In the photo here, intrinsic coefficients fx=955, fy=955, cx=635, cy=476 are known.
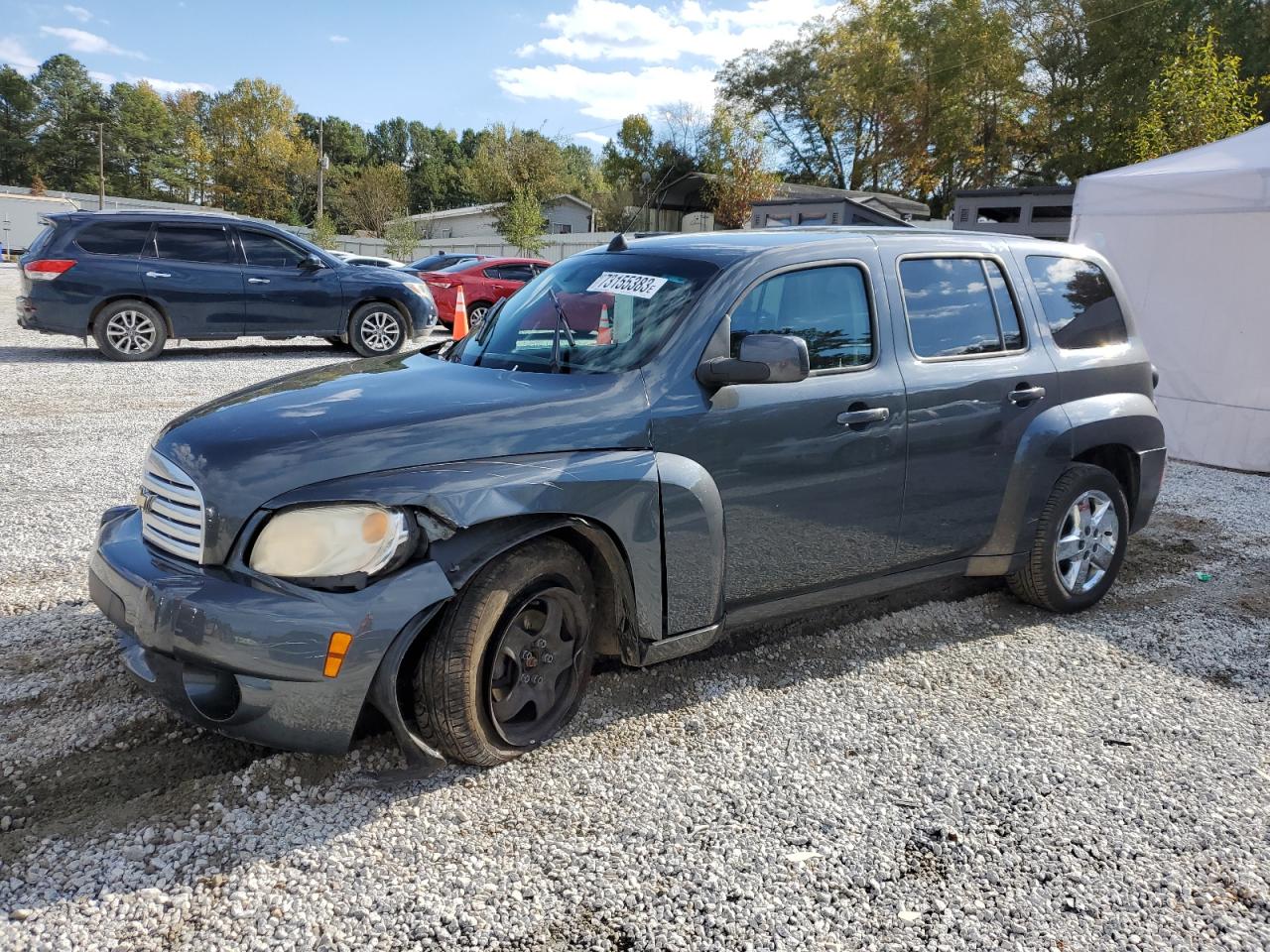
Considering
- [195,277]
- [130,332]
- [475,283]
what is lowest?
[130,332]

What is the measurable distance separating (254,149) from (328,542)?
91.5 metres

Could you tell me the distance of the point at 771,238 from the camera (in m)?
3.92

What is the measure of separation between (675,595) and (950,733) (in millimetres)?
1187

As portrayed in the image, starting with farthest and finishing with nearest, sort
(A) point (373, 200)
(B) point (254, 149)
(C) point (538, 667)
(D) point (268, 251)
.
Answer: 1. (B) point (254, 149)
2. (A) point (373, 200)
3. (D) point (268, 251)
4. (C) point (538, 667)

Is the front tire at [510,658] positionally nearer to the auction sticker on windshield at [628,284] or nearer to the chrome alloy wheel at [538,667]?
the chrome alloy wheel at [538,667]

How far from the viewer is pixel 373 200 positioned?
2596 inches

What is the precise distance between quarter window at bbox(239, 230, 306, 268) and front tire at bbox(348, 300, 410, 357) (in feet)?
3.53

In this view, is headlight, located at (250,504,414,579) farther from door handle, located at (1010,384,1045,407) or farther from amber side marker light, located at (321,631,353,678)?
door handle, located at (1010,384,1045,407)

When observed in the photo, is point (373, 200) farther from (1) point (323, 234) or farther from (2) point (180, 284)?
(2) point (180, 284)

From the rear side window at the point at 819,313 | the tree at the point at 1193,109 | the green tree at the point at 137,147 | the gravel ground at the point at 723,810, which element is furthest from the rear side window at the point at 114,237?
the green tree at the point at 137,147

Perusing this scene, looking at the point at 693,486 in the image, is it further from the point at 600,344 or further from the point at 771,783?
the point at 771,783

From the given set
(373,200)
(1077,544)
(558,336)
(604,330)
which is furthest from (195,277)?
(373,200)

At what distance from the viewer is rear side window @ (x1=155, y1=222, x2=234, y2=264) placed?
11.6 meters

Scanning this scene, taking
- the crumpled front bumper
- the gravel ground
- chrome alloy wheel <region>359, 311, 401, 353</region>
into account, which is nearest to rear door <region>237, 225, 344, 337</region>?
chrome alloy wheel <region>359, 311, 401, 353</region>
